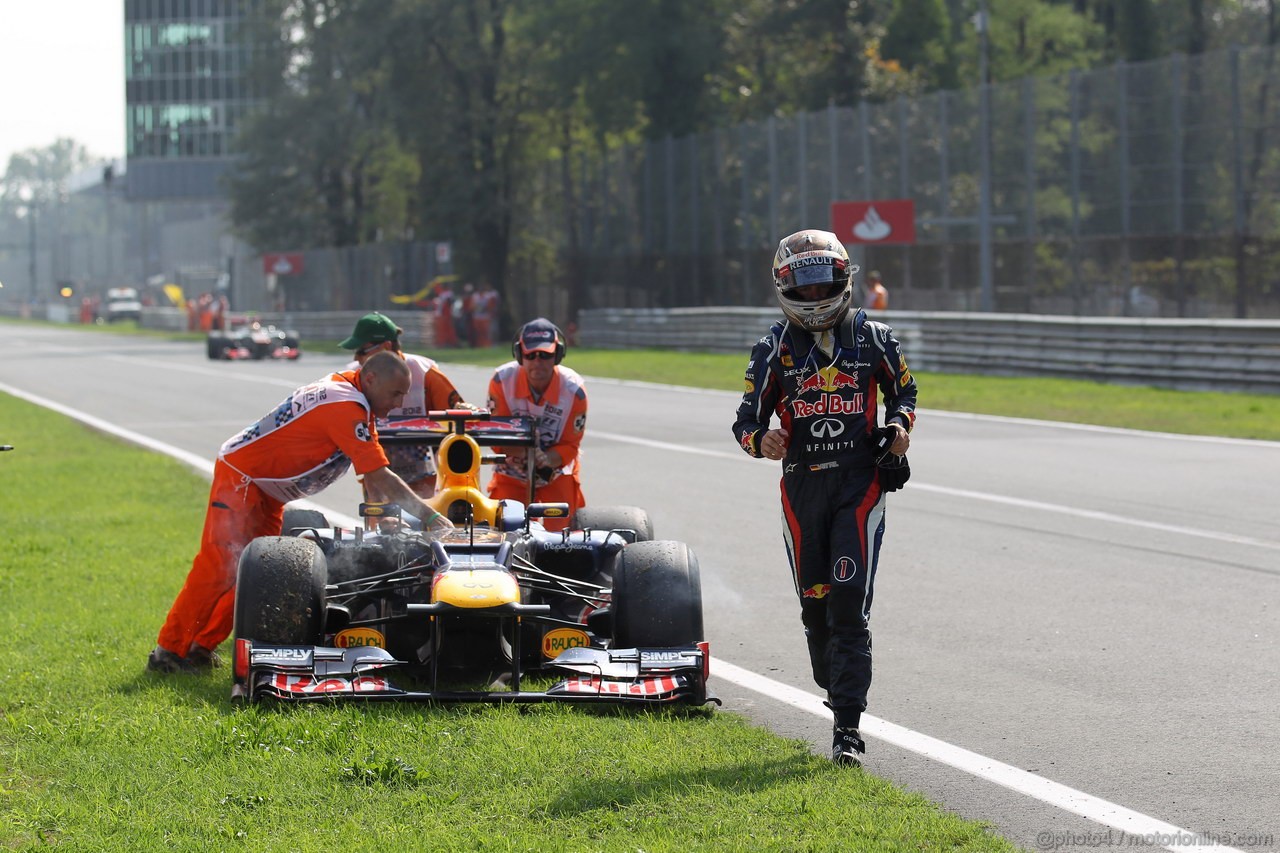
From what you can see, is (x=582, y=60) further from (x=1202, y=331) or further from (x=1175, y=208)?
(x=1202, y=331)

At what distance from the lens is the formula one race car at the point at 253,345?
40.7 m

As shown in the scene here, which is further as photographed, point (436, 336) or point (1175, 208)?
point (436, 336)

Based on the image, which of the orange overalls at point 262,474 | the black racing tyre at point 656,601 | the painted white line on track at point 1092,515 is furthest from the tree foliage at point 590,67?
the black racing tyre at point 656,601

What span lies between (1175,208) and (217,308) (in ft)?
131

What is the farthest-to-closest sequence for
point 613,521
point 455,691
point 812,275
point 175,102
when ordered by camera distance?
point 175,102 < point 613,521 < point 455,691 < point 812,275

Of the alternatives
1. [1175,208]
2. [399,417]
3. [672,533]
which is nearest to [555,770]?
[399,417]

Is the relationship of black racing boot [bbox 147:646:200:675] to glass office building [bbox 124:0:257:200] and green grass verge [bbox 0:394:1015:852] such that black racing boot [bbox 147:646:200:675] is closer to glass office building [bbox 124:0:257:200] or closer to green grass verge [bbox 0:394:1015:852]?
green grass verge [bbox 0:394:1015:852]

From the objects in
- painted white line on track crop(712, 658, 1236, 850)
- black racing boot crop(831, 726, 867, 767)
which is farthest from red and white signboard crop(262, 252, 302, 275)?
black racing boot crop(831, 726, 867, 767)

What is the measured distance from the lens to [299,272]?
6888cm

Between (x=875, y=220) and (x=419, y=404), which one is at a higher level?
(x=875, y=220)

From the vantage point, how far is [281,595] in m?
6.93

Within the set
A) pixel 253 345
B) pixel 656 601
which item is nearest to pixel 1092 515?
pixel 656 601

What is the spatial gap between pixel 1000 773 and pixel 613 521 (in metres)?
2.99

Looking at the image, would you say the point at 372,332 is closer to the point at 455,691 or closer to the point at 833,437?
the point at 455,691
